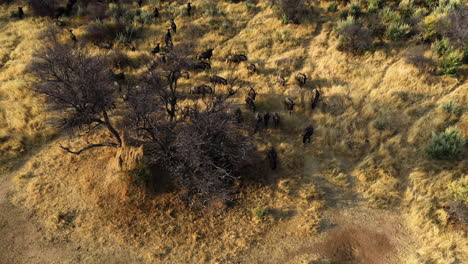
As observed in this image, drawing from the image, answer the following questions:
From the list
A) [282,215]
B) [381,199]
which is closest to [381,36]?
[381,199]

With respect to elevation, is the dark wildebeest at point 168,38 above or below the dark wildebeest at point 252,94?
above

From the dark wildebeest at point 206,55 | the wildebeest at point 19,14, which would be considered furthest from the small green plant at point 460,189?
the wildebeest at point 19,14

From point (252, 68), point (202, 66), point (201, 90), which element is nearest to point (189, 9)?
point (202, 66)

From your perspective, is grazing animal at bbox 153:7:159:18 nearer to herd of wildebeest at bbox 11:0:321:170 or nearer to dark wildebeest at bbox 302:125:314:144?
herd of wildebeest at bbox 11:0:321:170

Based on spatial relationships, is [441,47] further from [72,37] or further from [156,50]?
[72,37]

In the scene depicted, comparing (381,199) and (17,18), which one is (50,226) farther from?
(17,18)

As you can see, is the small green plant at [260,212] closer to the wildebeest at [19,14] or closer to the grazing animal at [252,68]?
the grazing animal at [252,68]

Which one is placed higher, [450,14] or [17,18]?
[450,14]
